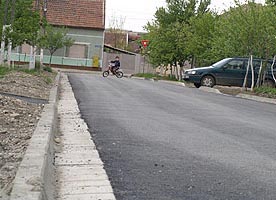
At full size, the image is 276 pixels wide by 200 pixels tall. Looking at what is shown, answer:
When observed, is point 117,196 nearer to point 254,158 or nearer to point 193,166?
point 193,166

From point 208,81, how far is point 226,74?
1022 mm

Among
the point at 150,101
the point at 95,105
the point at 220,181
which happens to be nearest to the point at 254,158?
the point at 220,181

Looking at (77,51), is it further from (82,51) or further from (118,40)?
(118,40)

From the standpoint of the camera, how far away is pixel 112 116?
41.3 ft

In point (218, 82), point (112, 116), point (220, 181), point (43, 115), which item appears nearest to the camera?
point (220, 181)

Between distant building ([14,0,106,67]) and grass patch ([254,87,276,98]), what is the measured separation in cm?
2908

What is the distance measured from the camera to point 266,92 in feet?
83.7

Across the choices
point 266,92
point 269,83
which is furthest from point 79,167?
point 269,83

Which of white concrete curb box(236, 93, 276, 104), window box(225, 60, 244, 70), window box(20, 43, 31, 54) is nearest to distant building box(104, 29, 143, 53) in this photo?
window box(20, 43, 31, 54)

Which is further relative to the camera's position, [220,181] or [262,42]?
[262,42]

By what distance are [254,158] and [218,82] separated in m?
21.8

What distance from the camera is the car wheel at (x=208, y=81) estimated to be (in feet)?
98.2

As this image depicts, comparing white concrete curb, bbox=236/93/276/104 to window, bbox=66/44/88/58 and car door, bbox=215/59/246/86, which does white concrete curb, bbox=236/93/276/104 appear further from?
window, bbox=66/44/88/58

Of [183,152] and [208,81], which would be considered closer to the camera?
[183,152]
